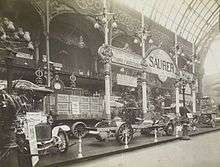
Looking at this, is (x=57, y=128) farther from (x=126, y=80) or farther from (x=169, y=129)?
(x=169, y=129)

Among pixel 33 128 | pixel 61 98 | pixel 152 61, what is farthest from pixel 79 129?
pixel 152 61

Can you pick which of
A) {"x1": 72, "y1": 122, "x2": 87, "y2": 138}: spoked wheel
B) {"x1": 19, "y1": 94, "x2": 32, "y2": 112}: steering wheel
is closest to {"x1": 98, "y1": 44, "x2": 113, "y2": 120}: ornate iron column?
{"x1": 72, "y1": 122, "x2": 87, "y2": 138}: spoked wheel

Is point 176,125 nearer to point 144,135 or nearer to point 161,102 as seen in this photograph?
point 144,135

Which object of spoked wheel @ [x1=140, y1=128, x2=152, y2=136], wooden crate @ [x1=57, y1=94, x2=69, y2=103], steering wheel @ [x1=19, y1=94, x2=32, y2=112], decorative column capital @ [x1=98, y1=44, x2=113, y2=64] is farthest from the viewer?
spoked wheel @ [x1=140, y1=128, x2=152, y2=136]

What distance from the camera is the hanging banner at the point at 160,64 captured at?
23.7 feet

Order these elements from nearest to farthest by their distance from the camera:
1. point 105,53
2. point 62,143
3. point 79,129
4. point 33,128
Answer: point 33,128
point 62,143
point 105,53
point 79,129

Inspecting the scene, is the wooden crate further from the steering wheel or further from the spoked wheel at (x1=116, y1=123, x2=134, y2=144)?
the spoked wheel at (x1=116, y1=123, x2=134, y2=144)

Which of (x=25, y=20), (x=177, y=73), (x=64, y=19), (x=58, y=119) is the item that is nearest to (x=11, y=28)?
(x=25, y=20)

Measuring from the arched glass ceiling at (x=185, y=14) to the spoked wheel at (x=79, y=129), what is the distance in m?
2.71

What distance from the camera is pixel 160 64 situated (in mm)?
7469

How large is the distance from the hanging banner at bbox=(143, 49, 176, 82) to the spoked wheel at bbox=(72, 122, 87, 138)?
1.83 m

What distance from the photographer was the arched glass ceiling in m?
7.21

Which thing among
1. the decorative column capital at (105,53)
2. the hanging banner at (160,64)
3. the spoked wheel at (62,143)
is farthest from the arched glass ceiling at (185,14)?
the spoked wheel at (62,143)

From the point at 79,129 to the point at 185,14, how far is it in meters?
3.50
